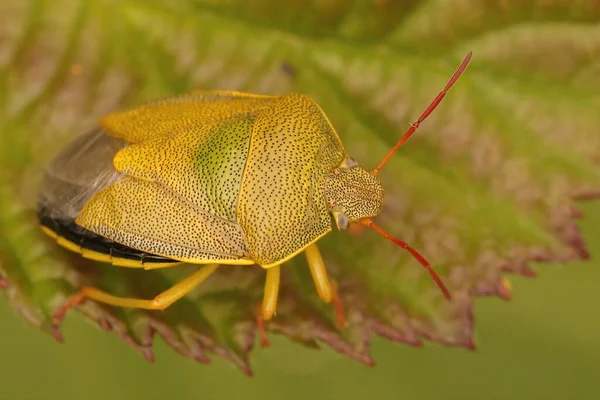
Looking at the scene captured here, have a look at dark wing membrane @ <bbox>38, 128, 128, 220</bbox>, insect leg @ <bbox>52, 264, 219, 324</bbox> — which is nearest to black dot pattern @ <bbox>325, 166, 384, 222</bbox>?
insect leg @ <bbox>52, 264, 219, 324</bbox>

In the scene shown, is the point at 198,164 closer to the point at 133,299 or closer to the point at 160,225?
the point at 160,225

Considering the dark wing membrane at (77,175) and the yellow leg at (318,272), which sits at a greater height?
the yellow leg at (318,272)

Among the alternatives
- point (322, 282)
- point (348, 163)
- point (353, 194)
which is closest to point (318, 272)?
point (322, 282)

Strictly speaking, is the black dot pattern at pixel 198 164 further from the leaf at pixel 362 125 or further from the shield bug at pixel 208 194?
the leaf at pixel 362 125

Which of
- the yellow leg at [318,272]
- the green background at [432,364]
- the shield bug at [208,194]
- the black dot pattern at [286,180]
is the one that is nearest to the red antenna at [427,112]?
the shield bug at [208,194]

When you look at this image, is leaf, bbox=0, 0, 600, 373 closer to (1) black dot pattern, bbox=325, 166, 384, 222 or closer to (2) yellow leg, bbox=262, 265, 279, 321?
(2) yellow leg, bbox=262, 265, 279, 321
